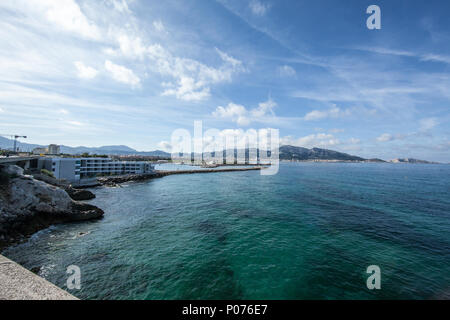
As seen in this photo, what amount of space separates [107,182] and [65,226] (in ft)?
126

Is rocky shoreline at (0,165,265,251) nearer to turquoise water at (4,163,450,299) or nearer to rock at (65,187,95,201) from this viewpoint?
turquoise water at (4,163,450,299)

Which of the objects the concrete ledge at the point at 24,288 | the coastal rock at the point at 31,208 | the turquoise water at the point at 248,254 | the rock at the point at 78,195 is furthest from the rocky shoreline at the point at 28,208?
the rock at the point at 78,195

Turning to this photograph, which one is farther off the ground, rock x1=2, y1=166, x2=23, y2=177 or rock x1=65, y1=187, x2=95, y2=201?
rock x1=2, y1=166, x2=23, y2=177

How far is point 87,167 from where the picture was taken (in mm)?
63094

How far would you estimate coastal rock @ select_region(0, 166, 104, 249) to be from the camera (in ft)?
63.4

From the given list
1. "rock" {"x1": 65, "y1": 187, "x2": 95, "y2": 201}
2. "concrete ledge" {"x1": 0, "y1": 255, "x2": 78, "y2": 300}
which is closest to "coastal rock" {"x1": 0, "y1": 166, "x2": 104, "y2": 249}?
"concrete ledge" {"x1": 0, "y1": 255, "x2": 78, "y2": 300}

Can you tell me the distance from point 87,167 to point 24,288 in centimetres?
6601

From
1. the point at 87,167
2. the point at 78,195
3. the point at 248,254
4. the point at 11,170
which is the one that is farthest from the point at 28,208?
the point at 87,167

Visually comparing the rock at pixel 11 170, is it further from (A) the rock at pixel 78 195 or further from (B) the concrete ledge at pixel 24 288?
(B) the concrete ledge at pixel 24 288

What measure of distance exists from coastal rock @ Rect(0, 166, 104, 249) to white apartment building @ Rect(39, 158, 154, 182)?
27.5 metres

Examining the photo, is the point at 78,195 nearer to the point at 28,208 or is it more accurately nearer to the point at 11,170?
the point at 11,170

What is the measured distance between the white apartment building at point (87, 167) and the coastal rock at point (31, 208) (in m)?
27.5

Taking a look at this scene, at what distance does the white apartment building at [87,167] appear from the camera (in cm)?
4712
